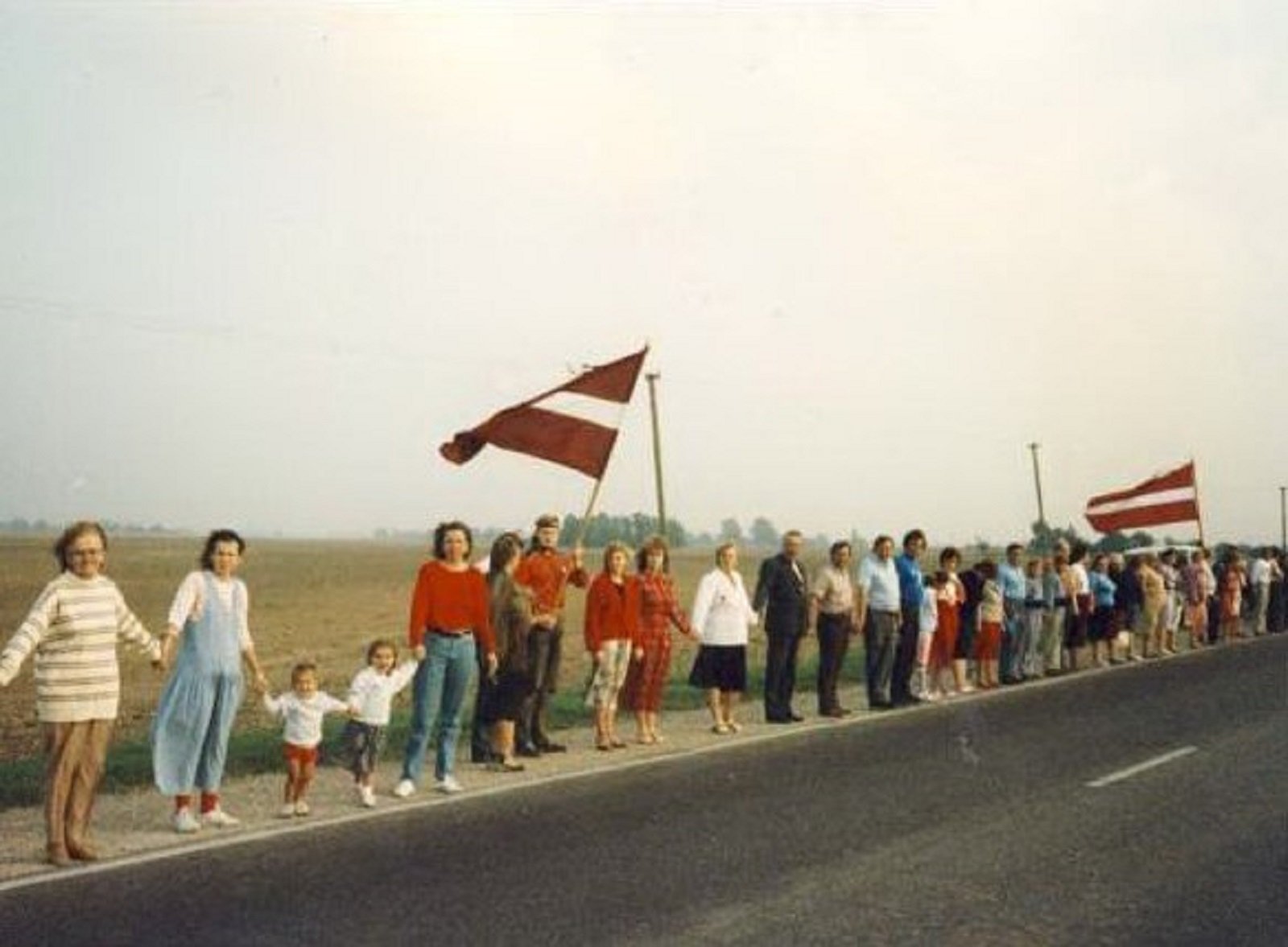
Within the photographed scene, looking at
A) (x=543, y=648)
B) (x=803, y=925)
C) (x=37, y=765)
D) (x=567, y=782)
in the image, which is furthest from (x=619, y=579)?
(x=803, y=925)

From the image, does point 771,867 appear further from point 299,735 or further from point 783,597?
point 783,597

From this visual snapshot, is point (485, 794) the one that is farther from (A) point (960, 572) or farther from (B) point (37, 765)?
(A) point (960, 572)

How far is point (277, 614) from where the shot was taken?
3916cm

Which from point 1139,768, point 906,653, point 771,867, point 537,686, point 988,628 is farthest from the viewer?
point 988,628

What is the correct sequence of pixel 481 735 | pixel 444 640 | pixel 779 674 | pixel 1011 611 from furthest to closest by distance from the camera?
pixel 1011 611, pixel 779 674, pixel 481 735, pixel 444 640

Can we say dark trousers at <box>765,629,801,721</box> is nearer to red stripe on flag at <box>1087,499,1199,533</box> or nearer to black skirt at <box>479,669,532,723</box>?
black skirt at <box>479,669,532,723</box>

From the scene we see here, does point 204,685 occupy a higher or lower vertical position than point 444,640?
lower

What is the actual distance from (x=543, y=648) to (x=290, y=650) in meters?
18.1

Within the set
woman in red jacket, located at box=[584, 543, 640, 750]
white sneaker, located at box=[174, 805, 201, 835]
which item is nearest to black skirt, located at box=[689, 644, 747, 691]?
woman in red jacket, located at box=[584, 543, 640, 750]

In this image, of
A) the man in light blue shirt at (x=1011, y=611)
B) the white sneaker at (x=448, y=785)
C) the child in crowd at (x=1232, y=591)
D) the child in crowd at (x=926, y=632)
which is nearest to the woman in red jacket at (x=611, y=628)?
the white sneaker at (x=448, y=785)

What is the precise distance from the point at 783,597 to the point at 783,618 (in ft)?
0.75

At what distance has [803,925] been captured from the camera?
5352 millimetres

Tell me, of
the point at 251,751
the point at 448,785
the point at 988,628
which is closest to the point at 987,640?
the point at 988,628

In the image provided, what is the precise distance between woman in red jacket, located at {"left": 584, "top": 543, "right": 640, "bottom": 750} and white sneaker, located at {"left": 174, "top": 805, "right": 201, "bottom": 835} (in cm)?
428
